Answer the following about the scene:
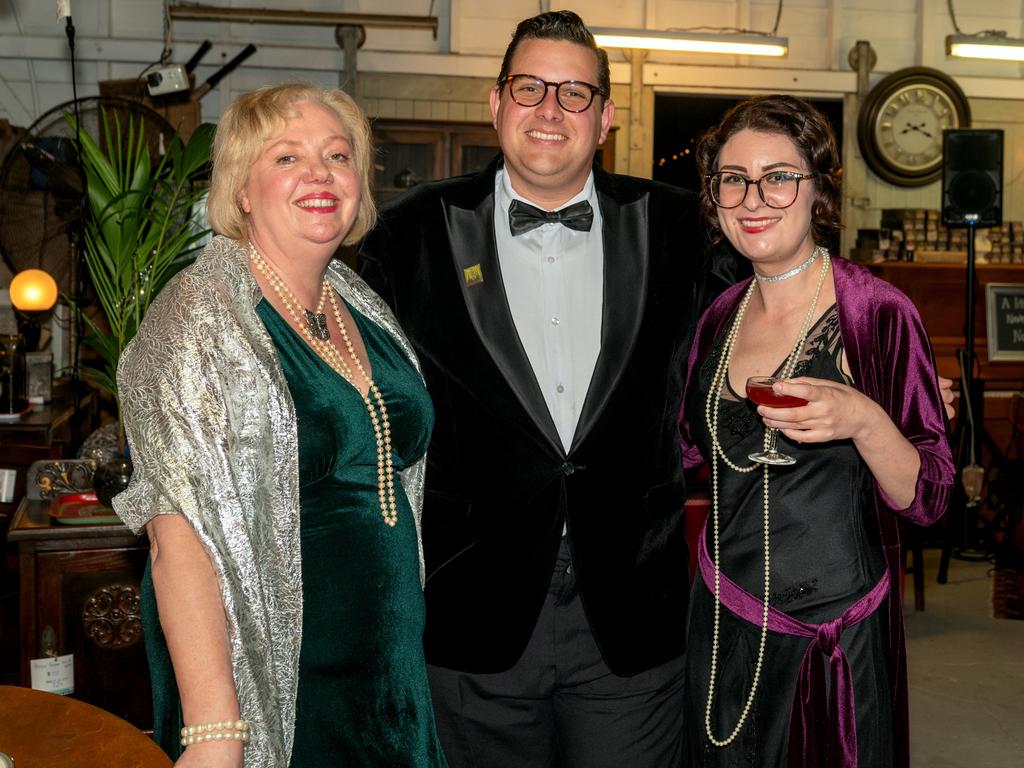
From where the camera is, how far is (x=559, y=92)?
2.36 m

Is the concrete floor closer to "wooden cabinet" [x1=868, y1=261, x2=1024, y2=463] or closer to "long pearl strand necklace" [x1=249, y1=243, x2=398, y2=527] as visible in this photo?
"wooden cabinet" [x1=868, y1=261, x2=1024, y2=463]

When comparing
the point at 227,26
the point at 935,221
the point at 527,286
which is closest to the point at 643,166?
the point at 935,221

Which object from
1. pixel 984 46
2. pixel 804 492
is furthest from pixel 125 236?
pixel 984 46

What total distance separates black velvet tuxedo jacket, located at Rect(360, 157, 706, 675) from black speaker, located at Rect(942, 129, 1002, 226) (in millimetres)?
5257

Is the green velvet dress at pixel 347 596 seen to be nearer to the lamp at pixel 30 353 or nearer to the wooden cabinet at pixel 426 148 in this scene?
the lamp at pixel 30 353

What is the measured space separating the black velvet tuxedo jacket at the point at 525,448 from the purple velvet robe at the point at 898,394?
1.40 ft

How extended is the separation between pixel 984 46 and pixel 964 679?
4.44 meters

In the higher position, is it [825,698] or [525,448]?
[525,448]

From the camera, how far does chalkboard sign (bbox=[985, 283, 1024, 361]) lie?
731 cm

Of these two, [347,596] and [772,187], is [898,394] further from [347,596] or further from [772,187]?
[347,596]

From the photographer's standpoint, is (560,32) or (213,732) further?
(560,32)

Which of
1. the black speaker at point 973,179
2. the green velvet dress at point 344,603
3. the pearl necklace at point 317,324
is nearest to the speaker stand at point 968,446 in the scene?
the black speaker at point 973,179

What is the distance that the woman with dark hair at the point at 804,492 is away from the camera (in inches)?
82.4

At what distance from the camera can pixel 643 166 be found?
829 cm
